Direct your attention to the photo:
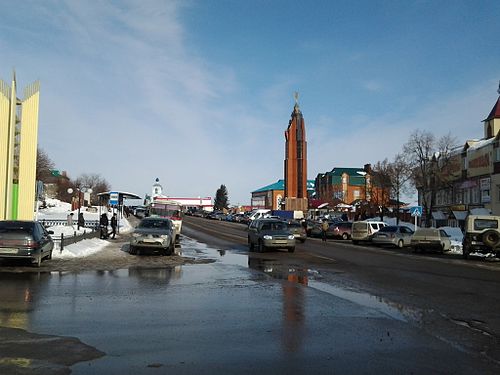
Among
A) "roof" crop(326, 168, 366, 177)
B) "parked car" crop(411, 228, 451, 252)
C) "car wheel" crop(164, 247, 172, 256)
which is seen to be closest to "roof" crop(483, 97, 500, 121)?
"parked car" crop(411, 228, 451, 252)

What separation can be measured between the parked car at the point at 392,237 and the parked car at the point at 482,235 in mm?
9184

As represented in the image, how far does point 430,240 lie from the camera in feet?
94.6

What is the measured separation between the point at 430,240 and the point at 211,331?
2378 cm

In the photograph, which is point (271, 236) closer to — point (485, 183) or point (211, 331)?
point (211, 331)

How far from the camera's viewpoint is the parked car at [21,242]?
15.1 meters

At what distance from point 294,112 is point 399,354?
3522 inches

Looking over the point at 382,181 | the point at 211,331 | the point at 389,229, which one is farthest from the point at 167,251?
the point at 382,181

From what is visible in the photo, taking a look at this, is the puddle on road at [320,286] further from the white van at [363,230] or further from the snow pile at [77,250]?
the white van at [363,230]

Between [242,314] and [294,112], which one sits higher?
[294,112]

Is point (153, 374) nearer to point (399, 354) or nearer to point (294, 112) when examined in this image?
point (399, 354)

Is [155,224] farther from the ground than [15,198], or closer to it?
closer to it

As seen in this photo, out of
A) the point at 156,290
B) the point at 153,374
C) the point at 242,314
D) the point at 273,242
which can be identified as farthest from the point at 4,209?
the point at 153,374

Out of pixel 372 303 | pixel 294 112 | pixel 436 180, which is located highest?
pixel 294 112

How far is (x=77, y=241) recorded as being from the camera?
78.4 feet
